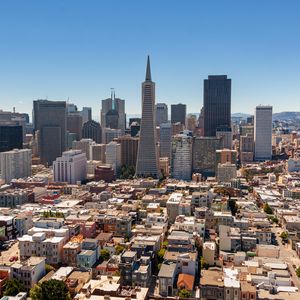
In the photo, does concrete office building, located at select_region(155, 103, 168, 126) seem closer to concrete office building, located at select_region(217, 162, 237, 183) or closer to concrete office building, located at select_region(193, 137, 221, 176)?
concrete office building, located at select_region(193, 137, 221, 176)

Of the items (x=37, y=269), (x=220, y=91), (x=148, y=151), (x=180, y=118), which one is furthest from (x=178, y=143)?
(x=180, y=118)

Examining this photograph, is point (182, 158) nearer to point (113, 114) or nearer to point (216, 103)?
point (216, 103)

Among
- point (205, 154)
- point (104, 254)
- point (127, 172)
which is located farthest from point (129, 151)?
point (104, 254)

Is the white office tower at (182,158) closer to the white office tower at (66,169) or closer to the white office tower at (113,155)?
the white office tower at (113,155)

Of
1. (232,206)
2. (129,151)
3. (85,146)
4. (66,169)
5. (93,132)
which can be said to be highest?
(93,132)

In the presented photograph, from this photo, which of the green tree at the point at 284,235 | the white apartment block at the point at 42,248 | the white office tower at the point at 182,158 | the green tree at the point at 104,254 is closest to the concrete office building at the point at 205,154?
the white office tower at the point at 182,158

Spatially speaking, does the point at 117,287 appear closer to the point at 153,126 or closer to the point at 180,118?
the point at 153,126
